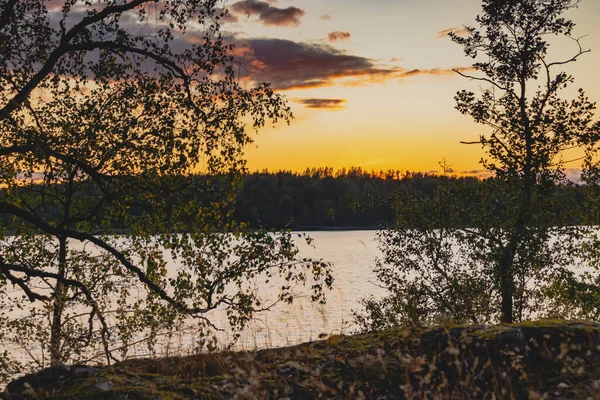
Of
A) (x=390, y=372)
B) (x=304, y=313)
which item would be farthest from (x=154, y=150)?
(x=304, y=313)

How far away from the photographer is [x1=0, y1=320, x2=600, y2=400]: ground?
476 cm

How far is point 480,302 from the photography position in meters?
18.3

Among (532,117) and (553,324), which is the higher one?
(532,117)

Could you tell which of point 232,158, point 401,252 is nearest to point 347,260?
point 401,252

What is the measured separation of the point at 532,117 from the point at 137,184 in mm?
14062

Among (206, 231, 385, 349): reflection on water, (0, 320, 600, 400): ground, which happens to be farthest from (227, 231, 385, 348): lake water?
(0, 320, 600, 400): ground

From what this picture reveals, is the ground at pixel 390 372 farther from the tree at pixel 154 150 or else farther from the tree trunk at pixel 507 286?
the tree trunk at pixel 507 286

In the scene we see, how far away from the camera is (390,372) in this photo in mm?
5484

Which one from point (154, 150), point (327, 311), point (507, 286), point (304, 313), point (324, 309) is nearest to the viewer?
point (154, 150)

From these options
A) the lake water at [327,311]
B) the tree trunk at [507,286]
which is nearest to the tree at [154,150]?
the lake water at [327,311]

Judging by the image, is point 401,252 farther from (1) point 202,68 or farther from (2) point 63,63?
(2) point 63,63

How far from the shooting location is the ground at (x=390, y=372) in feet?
15.6

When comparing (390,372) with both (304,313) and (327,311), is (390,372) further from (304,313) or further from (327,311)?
(327,311)

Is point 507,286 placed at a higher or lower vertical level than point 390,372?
lower
